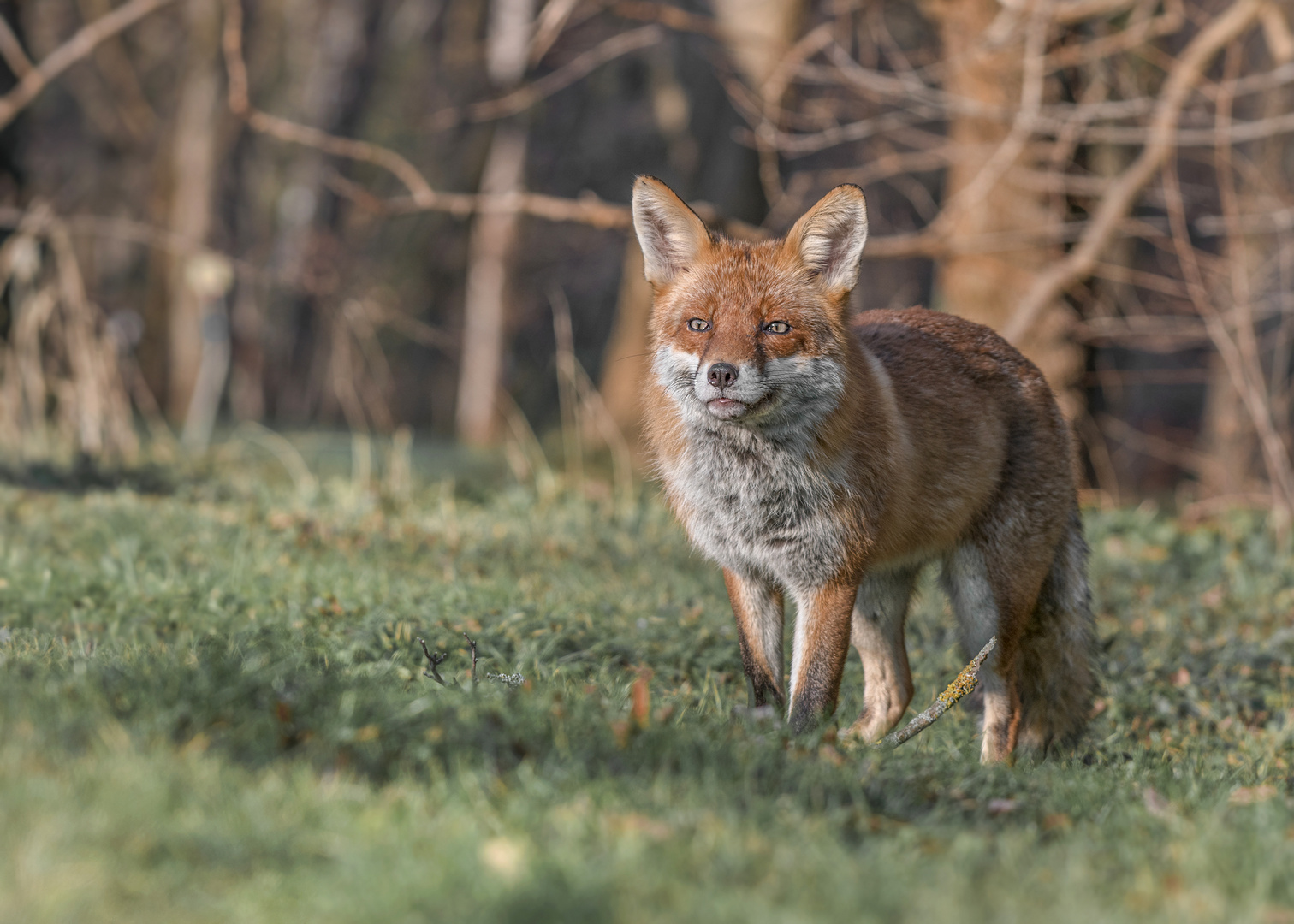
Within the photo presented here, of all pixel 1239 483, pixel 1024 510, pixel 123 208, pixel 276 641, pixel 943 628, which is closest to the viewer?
pixel 276 641

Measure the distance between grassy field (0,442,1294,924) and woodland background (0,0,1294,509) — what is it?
133 inches

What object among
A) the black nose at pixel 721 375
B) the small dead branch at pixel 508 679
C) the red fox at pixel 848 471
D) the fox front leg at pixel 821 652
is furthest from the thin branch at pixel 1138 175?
the small dead branch at pixel 508 679

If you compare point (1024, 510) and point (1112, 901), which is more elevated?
→ point (1024, 510)

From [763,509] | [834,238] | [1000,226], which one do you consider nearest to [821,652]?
[763,509]

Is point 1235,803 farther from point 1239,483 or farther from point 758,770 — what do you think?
point 1239,483

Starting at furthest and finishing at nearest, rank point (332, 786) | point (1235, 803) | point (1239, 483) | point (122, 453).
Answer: point (1239, 483) → point (122, 453) → point (1235, 803) → point (332, 786)

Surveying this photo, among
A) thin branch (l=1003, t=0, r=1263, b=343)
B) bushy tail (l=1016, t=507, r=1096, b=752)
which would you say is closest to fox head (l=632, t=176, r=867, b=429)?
bushy tail (l=1016, t=507, r=1096, b=752)

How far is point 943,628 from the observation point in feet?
20.7

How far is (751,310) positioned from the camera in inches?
170

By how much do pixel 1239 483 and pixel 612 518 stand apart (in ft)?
22.2

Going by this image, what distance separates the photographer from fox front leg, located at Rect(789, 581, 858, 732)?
427 centimetres

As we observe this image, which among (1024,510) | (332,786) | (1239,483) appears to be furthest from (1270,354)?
(332,786)

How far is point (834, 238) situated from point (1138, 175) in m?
4.93

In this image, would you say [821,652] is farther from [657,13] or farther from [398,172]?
[657,13]
